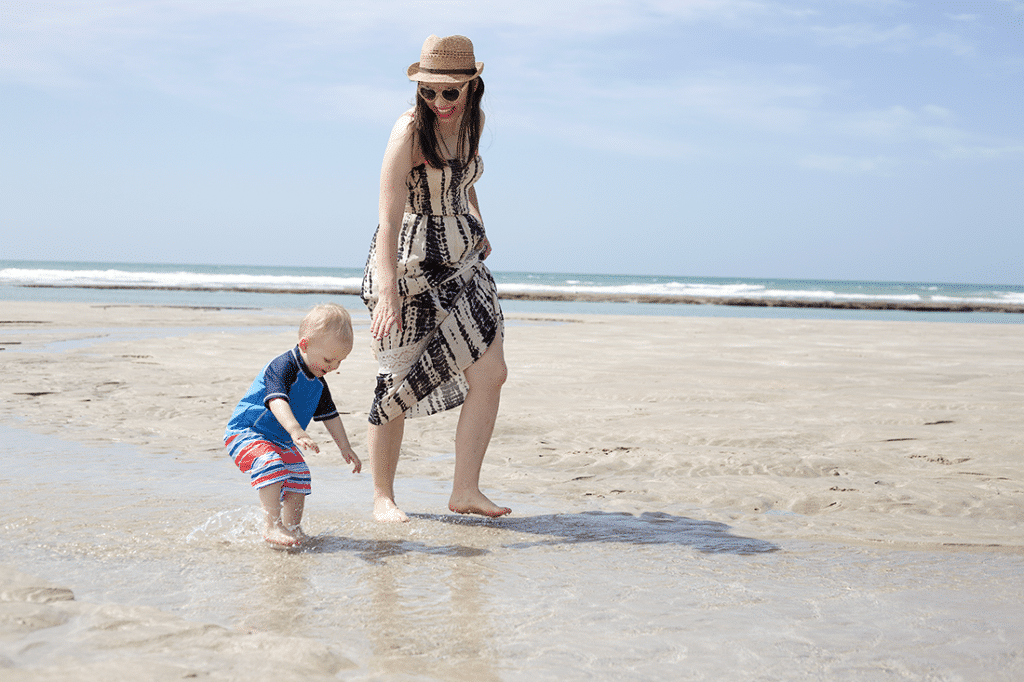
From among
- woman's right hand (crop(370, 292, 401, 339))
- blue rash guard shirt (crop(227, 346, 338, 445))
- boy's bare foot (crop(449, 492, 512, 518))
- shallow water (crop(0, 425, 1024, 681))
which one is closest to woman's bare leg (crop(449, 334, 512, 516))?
boy's bare foot (crop(449, 492, 512, 518))

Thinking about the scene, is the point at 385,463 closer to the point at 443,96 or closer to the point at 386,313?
the point at 386,313

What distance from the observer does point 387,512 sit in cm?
346

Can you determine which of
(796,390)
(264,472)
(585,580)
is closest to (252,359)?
(796,390)

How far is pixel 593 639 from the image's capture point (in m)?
2.19

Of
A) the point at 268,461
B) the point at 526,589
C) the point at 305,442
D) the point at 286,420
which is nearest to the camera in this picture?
the point at 526,589

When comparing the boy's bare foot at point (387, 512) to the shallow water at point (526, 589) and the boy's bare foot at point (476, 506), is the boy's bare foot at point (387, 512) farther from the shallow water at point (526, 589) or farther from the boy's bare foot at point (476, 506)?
the boy's bare foot at point (476, 506)

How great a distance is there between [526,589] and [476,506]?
96 cm

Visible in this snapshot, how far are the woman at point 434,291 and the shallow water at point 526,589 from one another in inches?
13.4

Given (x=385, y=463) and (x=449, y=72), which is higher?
(x=449, y=72)

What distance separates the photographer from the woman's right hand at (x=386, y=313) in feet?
11.3

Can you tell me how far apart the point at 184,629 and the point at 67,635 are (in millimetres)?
255

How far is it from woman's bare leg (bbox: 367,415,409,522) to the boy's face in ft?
1.66

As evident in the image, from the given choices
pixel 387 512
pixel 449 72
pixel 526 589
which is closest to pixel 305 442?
pixel 387 512

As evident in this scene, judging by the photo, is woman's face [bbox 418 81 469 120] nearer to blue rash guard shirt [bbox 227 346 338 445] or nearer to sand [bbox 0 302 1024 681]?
blue rash guard shirt [bbox 227 346 338 445]
